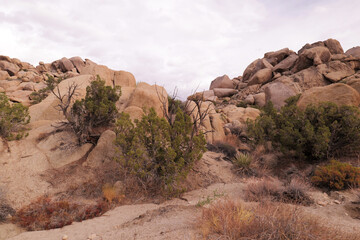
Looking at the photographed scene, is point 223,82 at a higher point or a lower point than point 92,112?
higher

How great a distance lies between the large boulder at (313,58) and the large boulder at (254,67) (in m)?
4.58

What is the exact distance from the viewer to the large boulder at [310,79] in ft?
82.3

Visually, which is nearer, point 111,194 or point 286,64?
point 111,194

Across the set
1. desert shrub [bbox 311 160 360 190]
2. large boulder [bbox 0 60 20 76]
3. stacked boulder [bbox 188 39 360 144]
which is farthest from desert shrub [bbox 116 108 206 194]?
large boulder [bbox 0 60 20 76]

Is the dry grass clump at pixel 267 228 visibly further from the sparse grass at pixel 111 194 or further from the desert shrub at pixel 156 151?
the sparse grass at pixel 111 194

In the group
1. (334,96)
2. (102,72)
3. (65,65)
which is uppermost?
(65,65)

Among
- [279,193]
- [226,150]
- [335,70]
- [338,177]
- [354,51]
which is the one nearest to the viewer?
[279,193]

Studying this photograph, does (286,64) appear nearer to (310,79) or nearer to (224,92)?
(310,79)

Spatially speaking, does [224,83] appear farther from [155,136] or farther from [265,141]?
[155,136]

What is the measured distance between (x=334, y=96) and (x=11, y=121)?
17.3 metres

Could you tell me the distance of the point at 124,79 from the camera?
15.3 m

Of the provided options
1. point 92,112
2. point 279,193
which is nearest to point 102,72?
point 92,112

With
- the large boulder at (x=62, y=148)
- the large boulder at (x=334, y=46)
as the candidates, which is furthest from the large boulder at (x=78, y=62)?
the large boulder at (x=334, y=46)

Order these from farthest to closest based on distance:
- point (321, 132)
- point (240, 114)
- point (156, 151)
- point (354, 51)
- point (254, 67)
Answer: point (254, 67), point (354, 51), point (240, 114), point (321, 132), point (156, 151)
